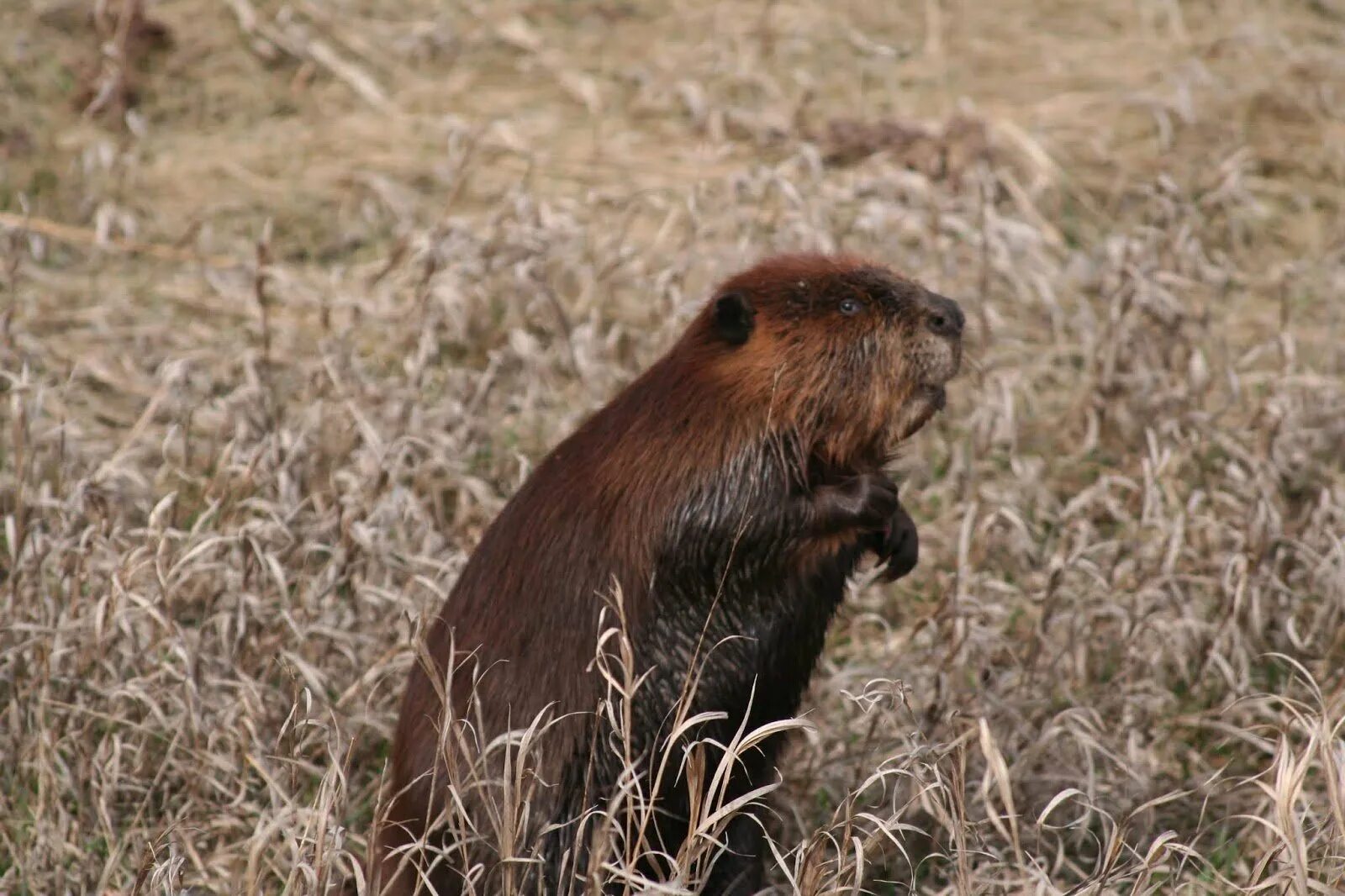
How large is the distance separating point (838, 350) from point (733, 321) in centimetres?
21

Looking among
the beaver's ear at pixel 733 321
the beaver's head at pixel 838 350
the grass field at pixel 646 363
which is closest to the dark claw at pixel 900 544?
the beaver's head at pixel 838 350

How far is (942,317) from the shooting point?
11.1ft

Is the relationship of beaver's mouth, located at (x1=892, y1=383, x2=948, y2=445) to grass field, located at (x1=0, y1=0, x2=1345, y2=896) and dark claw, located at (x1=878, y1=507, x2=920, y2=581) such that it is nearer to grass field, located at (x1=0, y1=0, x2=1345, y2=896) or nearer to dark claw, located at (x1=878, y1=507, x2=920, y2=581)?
dark claw, located at (x1=878, y1=507, x2=920, y2=581)

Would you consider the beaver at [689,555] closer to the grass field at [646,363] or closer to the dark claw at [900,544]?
the dark claw at [900,544]

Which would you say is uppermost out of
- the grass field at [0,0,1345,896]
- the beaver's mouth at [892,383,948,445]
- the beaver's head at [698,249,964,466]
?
the beaver's head at [698,249,964,466]

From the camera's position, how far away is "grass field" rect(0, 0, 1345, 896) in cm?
368

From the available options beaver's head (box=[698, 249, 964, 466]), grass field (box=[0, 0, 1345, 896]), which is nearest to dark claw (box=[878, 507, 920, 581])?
beaver's head (box=[698, 249, 964, 466])

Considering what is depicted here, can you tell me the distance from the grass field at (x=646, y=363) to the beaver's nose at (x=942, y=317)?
753 millimetres

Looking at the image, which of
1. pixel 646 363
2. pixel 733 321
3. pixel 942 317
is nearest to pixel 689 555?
pixel 733 321

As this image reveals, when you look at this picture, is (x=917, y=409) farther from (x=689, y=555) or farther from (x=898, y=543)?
(x=689, y=555)

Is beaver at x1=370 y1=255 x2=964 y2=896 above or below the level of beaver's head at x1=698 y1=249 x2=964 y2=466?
below

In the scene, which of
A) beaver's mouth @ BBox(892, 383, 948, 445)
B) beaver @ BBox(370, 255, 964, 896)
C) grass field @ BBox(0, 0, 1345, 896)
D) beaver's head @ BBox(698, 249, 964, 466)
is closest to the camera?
beaver @ BBox(370, 255, 964, 896)

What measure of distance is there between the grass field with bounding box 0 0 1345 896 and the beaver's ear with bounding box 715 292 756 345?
0.73 meters

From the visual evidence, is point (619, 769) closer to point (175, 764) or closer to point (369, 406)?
point (175, 764)
